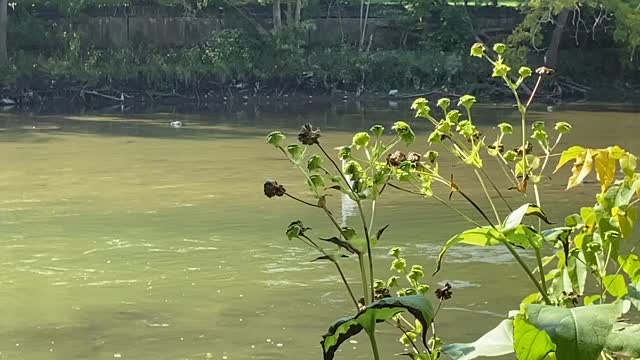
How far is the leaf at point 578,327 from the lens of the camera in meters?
1.45

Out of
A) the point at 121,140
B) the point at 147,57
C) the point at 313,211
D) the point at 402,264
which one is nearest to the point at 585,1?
the point at 147,57

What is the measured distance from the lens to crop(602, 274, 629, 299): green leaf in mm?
1730

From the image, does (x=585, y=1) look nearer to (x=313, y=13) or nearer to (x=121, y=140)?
(x=313, y=13)

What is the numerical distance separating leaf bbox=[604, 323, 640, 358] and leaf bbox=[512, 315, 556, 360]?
0.08m

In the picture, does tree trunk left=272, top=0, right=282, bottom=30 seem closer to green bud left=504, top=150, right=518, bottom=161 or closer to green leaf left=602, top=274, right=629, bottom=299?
green bud left=504, top=150, right=518, bottom=161

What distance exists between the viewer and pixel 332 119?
24.5 metres

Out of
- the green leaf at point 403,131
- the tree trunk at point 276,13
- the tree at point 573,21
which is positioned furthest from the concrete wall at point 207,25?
the green leaf at point 403,131

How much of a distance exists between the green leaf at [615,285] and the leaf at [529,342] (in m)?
0.22

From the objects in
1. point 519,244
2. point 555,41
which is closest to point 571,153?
point 519,244

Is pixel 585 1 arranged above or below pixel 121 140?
above

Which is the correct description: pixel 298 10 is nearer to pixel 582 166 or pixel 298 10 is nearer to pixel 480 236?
pixel 582 166

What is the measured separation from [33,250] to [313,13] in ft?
83.0

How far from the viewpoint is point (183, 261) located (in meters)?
9.16

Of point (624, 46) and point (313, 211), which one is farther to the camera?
point (624, 46)
